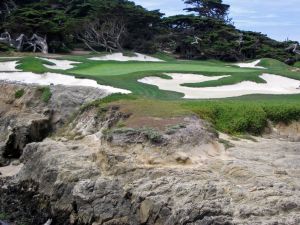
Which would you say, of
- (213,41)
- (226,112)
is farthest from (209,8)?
(226,112)

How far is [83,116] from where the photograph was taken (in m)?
19.8

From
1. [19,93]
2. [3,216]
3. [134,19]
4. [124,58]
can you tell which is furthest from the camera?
[134,19]

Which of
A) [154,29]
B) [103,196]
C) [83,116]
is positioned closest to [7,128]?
[83,116]

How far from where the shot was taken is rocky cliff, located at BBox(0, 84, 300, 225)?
37.4 ft

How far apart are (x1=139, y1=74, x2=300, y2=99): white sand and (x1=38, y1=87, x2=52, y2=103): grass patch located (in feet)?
18.6

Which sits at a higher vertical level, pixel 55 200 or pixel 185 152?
pixel 185 152

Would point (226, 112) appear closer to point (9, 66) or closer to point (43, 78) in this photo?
point (43, 78)

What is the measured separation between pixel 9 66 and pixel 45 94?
Result: 11.8 meters

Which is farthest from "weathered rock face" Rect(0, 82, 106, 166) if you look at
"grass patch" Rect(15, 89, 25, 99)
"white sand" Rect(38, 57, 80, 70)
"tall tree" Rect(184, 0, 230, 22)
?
"tall tree" Rect(184, 0, 230, 22)

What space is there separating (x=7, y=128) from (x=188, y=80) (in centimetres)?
1117

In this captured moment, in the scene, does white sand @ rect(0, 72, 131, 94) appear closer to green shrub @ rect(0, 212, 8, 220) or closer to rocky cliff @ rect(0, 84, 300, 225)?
rocky cliff @ rect(0, 84, 300, 225)

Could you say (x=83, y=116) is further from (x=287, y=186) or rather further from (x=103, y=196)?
(x=287, y=186)

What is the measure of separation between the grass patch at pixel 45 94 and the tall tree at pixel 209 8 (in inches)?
1819

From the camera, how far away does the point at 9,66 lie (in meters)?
35.0
